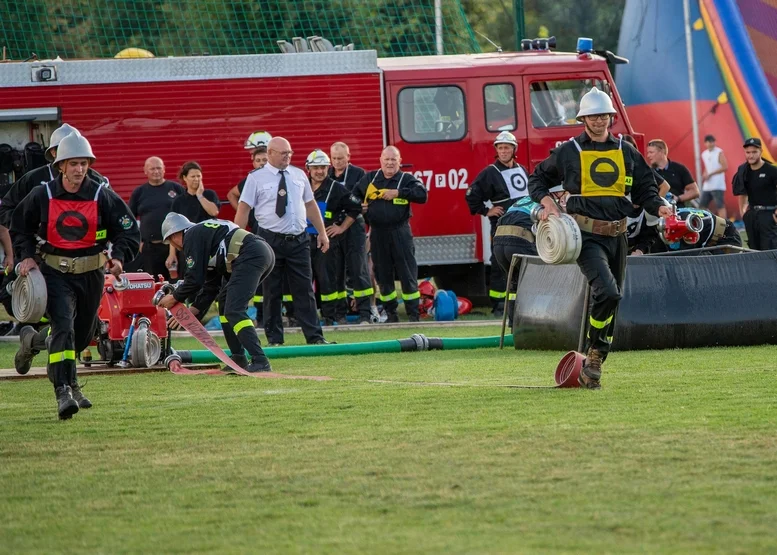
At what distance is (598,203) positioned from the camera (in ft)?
32.1

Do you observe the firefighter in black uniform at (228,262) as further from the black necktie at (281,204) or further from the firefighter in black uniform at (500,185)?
the firefighter in black uniform at (500,185)

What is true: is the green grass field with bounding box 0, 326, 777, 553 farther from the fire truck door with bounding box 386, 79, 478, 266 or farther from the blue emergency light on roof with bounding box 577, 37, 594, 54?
the blue emergency light on roof with bounding box 577, 37, 594, 54

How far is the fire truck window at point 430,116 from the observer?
18.6 metres

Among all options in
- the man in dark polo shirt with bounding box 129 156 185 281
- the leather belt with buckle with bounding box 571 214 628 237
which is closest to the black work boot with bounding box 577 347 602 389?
the leather belt with buckle with bounding box 571 214 628 237

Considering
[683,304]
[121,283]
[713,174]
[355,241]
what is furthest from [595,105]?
[713,174]

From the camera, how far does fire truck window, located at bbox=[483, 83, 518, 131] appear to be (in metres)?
18.6

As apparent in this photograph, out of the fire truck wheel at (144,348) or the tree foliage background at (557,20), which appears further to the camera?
the tree foliage background at (557,20)

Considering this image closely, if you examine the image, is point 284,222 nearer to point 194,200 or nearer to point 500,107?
point 194,200

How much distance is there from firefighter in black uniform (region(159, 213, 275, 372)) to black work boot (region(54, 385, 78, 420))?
2.24m

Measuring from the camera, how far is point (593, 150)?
32.3 feet

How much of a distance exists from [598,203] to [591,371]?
1.19 metres

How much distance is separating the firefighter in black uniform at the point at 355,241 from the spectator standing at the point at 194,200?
155cm

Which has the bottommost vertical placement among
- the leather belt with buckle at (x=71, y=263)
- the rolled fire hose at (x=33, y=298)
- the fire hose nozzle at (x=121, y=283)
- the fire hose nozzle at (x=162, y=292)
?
the fire hose nozzle at (x=162, y=292)

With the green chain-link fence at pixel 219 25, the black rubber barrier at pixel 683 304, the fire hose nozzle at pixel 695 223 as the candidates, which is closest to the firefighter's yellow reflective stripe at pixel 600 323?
the black rubber barrier at pixel 683 304
